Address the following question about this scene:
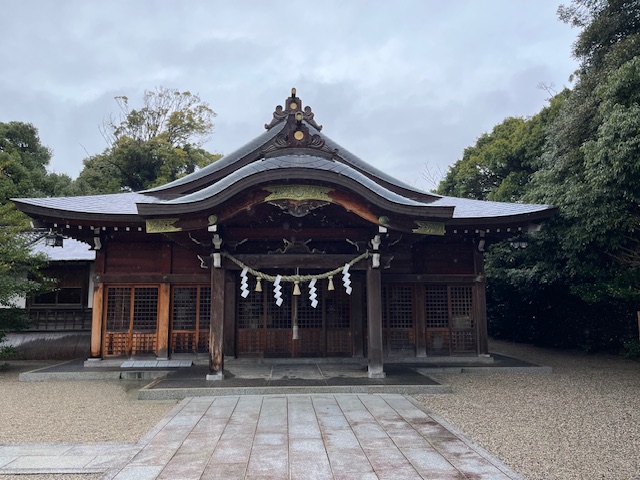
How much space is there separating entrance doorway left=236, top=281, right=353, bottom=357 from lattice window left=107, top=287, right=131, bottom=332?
278cm

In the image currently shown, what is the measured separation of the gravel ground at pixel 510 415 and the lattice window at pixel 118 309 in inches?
70.5

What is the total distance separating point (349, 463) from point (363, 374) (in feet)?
15.5

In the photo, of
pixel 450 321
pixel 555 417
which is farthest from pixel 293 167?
pixel 450 321

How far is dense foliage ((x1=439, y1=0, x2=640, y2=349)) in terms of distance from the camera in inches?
364

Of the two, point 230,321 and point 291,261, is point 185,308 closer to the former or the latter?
point 230,321

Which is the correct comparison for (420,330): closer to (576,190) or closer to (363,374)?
(363,374)

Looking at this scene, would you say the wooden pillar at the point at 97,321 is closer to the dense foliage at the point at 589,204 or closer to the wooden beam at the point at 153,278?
the wooden beam at the point at 153,278

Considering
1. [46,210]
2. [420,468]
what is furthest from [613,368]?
[46,210]

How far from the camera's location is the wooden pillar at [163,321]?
37.4 feet

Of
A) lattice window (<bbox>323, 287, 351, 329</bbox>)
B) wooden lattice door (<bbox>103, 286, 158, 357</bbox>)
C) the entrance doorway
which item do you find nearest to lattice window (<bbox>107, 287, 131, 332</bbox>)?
wooden lattice door (<bbox>103, 286, 158, 357</bbox>)

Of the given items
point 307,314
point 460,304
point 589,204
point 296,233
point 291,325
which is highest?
point 589,204

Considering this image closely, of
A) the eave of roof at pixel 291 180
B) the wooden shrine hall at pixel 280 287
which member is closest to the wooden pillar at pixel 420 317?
the wooden shrine hall at pixel 280 287

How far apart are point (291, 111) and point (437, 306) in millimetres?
6493

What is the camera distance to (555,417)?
6828 millimetres
